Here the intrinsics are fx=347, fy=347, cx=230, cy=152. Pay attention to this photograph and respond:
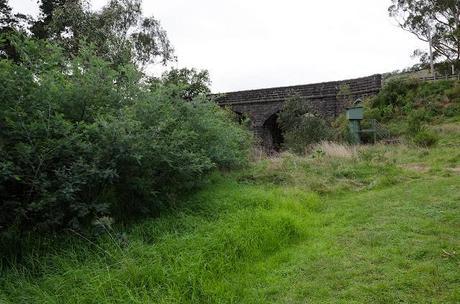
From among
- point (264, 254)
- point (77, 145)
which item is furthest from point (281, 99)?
point (77, 145)

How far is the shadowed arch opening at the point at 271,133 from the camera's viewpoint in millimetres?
20130

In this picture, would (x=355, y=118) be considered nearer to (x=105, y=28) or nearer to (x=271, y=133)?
(x=271, y=133)

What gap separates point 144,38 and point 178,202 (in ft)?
60.6

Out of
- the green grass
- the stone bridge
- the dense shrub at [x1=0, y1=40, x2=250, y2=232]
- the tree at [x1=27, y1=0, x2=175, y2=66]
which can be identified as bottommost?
the green grass

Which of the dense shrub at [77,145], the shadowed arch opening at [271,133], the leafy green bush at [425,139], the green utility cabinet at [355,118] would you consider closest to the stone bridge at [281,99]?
the shadowed arch opening at [271,133]

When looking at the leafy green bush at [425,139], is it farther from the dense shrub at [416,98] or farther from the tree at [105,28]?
the tree at [105,28]

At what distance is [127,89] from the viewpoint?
4.50 meters

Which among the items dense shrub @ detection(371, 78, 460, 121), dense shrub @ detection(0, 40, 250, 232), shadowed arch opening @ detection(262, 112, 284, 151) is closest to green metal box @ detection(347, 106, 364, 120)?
dense shrub @ detection(371, 78, 460, 121)

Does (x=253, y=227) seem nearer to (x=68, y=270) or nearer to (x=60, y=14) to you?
(x=68, y=270)

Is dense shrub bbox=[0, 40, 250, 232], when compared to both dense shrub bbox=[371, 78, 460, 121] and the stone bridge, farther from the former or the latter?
dense shrub bbox=[371, 78, 460, 121]

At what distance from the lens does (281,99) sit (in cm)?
1900

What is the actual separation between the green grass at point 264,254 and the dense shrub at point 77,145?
1.03 ft

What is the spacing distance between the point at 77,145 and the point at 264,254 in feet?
7.02

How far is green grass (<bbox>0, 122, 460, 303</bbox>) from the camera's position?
2.58 meters
